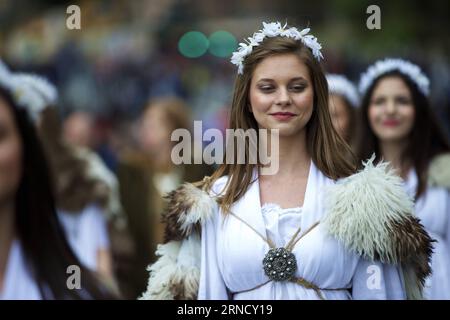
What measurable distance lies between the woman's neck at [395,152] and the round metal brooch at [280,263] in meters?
1.71

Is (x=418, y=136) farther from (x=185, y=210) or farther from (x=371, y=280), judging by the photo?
(x=185, y=210)

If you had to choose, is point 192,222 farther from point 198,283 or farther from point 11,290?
point 11,290

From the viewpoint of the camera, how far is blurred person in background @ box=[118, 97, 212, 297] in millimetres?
7056

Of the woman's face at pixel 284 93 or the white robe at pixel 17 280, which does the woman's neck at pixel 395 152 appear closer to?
the woman's face at pixel 284 93

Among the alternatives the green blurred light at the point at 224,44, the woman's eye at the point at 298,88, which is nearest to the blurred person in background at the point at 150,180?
the green blurred light at the point at 224,44

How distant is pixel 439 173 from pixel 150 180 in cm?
302

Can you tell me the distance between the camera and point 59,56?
14102 millimetres

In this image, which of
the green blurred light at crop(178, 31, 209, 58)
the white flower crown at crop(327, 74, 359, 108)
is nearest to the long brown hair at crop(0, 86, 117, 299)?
the white flower crown at crop(327, 74, 359, 108)

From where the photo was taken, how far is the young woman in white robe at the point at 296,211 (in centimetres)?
346

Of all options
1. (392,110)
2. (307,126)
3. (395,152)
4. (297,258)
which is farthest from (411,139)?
(297,258)

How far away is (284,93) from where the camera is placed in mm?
3480

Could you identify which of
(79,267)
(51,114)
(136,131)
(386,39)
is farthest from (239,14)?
(79,267)

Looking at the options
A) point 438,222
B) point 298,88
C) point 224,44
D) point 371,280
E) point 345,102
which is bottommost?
point 371,280

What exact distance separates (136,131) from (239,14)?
645 cm
